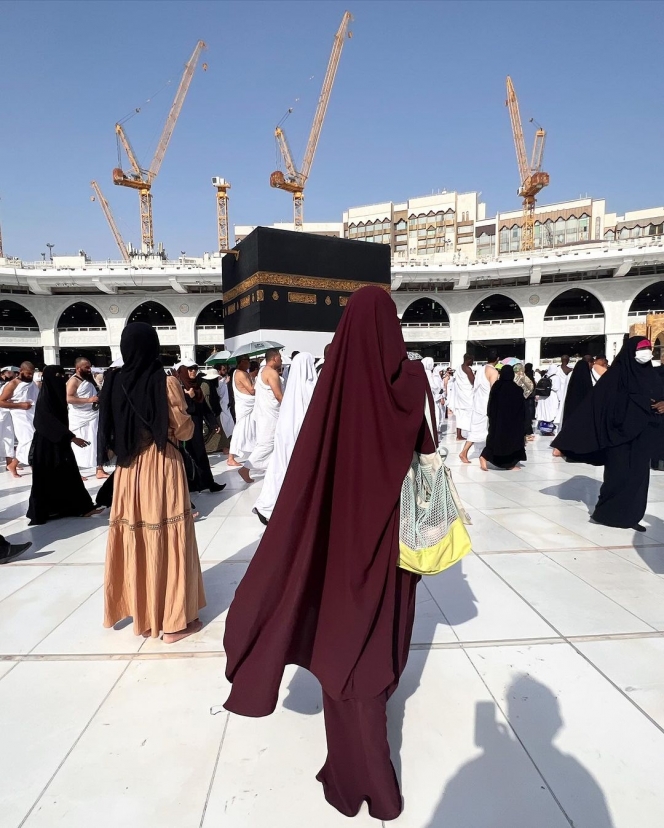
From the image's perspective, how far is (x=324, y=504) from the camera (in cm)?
124

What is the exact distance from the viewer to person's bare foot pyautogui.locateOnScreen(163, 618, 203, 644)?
2020mm

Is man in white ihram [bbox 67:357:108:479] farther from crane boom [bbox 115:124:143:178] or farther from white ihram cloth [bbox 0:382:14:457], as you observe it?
crane boom [bbox 115:124:143:178]

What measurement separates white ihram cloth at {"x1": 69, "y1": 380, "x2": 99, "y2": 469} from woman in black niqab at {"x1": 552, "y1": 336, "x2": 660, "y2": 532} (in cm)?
457

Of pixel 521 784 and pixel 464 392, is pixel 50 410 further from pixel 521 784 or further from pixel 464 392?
pixel 464 392

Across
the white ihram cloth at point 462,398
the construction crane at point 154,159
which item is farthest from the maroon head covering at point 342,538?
the construction crane at point 154,159

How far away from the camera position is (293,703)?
1.64 m

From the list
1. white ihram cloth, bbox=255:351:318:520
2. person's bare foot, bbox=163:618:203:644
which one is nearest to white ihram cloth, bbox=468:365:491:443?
white ihram cloth, bbox=255:351:318:520

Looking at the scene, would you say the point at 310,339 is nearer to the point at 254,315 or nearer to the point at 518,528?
the point at 254,315

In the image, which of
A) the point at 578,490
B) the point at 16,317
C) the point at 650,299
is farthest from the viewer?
the point at 16,317

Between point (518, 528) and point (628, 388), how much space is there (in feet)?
4.18

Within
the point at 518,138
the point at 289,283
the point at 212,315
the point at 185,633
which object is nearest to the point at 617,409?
the point at 185,633

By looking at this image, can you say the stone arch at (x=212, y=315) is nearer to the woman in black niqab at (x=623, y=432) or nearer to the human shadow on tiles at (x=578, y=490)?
the human shadow on tiles at (x=578, y=490)

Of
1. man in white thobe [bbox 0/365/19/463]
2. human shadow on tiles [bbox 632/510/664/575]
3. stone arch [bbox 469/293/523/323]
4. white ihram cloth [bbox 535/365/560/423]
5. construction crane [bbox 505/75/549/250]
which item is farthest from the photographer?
construction crane [bbox 505/75/549/250]

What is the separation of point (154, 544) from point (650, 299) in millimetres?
32028
